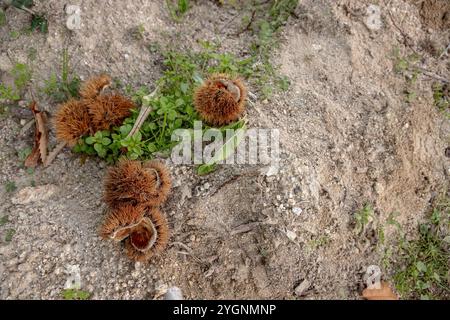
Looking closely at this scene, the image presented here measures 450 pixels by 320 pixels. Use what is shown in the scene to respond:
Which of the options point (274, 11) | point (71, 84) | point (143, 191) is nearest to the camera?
point (143, 191)

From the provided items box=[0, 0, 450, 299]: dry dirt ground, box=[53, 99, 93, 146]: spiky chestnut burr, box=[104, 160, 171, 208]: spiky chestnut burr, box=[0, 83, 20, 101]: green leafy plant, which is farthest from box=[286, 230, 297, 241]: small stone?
box=[0, 83, 20, 101]: green leafy plant

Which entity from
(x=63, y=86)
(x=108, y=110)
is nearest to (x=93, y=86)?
(x=108, y=110)

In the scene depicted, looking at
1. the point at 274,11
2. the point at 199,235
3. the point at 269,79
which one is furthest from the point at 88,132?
the point at 274,11

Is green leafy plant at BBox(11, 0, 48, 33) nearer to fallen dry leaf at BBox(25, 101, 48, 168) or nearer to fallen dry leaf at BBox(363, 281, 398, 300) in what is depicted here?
fallen dry leaf at BBox(25, 101, 48, 168)

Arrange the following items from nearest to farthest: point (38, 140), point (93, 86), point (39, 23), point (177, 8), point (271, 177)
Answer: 1. point (271, 177)
2. point (93, 86)
3. point (38, 140)
4. point (39, 23)
5. point (177, 8)

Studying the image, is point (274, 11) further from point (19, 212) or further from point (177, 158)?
point (19, 212)

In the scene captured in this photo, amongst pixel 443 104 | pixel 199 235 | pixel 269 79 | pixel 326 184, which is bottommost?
pixel 199 235

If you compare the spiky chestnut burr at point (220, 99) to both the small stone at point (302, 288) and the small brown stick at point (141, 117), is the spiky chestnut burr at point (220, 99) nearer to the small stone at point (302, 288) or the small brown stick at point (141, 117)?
the small brown stick at point (141, 117)

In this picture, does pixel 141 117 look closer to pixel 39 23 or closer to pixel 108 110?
pixel 108 110
